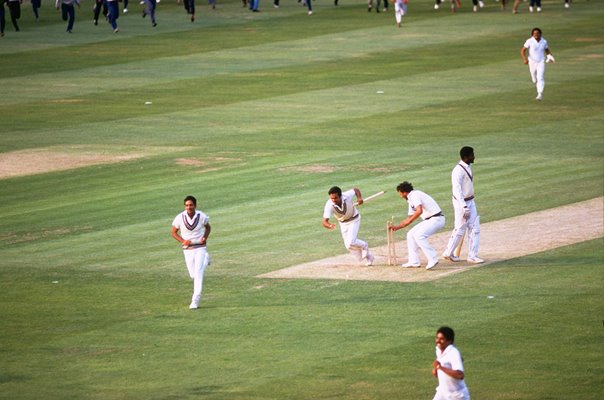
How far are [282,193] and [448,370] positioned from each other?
16.6m

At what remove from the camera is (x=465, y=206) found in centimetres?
2359

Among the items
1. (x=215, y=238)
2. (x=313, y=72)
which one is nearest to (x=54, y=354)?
(x=215, y=238)

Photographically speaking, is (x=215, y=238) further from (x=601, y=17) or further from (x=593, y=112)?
(x=601, y=17)

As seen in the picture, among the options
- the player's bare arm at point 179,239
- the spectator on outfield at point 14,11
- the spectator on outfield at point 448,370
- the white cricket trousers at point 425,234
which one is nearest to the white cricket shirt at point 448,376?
the spectator on outfield at point 448,370

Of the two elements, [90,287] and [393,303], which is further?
[90,287]

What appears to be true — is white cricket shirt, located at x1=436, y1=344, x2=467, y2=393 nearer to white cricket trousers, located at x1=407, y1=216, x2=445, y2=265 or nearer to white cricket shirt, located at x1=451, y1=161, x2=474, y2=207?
white cricket trousers, located at x1=407, y1=216, x2=445, y2=265

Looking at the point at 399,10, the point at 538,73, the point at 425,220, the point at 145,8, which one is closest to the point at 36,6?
the point at 145,8

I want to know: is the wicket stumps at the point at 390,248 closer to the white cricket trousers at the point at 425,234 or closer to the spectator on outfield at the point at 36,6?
the white cricket trousers at the point at 425,234

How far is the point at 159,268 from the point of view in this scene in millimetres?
24422

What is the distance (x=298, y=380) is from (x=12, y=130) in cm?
2430

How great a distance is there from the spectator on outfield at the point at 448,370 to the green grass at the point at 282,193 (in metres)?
2.17

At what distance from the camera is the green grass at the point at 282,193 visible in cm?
1836

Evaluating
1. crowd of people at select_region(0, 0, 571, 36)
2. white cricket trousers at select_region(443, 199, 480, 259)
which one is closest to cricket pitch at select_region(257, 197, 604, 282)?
white cricket trousers at select_region(443, 199, 480, 259)

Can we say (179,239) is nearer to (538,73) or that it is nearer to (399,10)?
(538,73)
